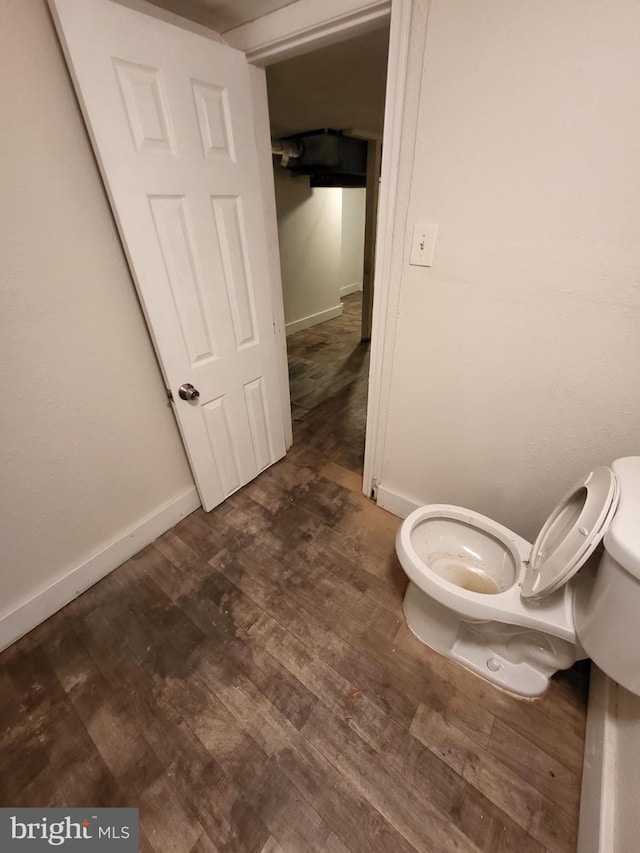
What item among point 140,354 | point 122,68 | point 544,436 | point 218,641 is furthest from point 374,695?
point 122,68

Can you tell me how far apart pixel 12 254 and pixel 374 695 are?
1.75m

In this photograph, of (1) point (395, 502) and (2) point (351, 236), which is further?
(2) point (351, 236)

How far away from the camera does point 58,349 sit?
3.73 feet

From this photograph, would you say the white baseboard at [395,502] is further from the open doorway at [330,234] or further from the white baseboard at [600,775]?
the white baseboard at [600,775]

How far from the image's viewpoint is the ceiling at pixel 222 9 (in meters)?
1.09

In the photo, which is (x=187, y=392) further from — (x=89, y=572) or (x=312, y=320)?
(x=312, y=320)

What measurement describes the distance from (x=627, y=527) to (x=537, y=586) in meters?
0.29

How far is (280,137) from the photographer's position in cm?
310

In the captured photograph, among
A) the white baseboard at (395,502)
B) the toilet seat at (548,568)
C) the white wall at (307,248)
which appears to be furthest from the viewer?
the white wall at (307,248)

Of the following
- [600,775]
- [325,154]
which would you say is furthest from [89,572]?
[325,154]

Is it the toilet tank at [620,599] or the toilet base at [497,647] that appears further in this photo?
the toilet base at [497,647]

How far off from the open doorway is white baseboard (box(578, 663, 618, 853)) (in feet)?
4.45

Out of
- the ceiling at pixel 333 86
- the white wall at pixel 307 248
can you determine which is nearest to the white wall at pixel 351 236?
the white wall at pixel 307 248

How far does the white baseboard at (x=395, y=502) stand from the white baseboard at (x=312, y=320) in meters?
2.84
